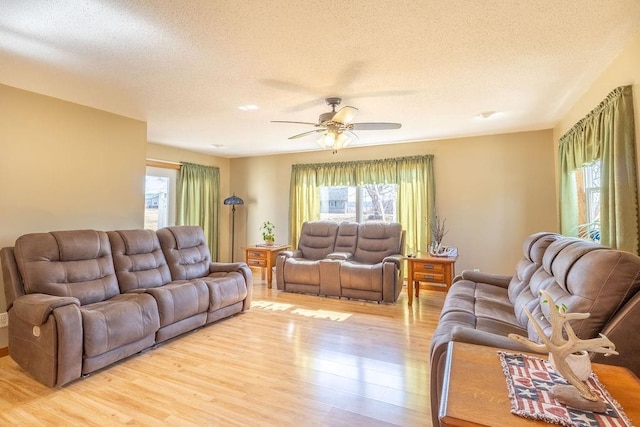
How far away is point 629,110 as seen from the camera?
212 cm

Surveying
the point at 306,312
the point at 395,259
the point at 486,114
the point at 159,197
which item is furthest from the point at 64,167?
the point at 486,114

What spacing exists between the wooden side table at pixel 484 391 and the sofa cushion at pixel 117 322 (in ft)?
7.93

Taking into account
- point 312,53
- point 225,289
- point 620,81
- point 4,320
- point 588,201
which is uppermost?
point 312,53

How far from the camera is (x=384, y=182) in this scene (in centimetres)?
545

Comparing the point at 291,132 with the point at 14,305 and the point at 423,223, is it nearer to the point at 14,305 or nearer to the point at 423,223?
the point at 423,223

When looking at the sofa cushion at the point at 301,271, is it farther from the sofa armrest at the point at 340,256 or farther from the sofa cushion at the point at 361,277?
the sofa cushion at the point at 361,277

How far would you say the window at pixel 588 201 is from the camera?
300cm

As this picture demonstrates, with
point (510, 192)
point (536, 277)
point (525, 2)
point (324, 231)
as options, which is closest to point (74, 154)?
point (324, 231)

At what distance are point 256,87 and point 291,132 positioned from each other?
1.69 meters

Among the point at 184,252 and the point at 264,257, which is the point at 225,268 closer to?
the point at 184,252

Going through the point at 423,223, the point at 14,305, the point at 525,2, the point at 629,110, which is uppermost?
the point at 525,2

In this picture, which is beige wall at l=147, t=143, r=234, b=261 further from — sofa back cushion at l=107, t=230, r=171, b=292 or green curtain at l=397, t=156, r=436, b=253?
green curtain at l=397, t=156, r=436, b=253

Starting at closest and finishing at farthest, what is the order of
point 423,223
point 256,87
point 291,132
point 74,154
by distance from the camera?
point 256,87, point 74,154, point 291,132, point 423,223

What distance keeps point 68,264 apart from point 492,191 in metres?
5.20
